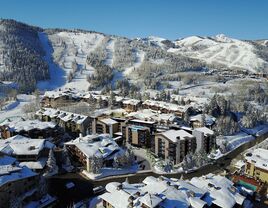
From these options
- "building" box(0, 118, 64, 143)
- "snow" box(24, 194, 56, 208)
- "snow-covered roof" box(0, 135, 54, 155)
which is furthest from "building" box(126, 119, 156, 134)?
"snow" box(24, 194, 56, 208)

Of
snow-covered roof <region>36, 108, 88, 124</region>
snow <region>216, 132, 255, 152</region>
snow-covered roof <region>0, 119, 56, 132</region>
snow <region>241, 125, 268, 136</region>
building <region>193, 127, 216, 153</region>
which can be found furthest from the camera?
snow <region>241, 125, 268, 136</region>

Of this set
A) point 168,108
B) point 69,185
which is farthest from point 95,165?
point 168,108

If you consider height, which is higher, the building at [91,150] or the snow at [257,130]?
the building at [91,150]

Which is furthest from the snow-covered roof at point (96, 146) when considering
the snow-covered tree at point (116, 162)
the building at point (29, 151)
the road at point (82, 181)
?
the building at point (29, 151)

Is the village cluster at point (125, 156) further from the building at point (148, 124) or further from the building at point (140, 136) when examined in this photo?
the building at point (140, 136)

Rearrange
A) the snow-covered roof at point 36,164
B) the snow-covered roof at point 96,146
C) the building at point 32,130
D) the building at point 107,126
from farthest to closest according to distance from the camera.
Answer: the building at point 107,126 → the building at point 32,130 → the snow-covered roof at point 96,146 → the snow-covered roof at point 36,164

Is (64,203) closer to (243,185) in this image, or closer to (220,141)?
(243,185)

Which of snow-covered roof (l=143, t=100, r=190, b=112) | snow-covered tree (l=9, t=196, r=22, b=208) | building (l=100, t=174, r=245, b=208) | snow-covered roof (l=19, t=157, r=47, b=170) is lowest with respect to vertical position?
snow-covered roof (l=19, t=157, r=47, b=170)

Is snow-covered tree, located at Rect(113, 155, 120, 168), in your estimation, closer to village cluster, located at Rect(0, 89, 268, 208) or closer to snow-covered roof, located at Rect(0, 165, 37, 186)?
village cluster, located at Rect(0, 89, 268, 208)
